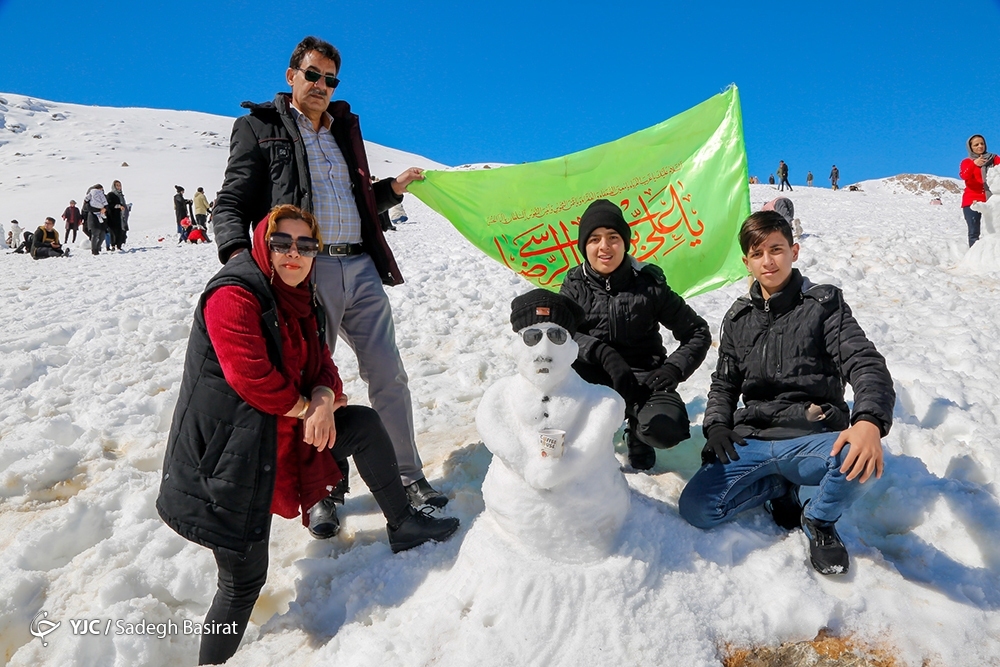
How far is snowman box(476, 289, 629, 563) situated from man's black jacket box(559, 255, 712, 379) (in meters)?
0.97

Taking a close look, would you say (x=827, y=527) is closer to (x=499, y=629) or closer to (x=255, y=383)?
(x=499, y=629)

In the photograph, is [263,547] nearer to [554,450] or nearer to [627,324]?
[554,450]

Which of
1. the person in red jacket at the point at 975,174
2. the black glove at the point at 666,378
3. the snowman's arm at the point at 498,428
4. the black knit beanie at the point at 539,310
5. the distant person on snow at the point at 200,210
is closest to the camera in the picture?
the snowman's arm at the point at 498,428

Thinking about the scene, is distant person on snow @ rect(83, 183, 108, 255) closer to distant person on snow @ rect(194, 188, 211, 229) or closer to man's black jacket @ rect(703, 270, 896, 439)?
distant person on snow @ rect(194, 188, 211, 229)

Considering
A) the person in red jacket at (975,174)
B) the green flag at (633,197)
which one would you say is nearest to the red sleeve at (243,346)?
the green flag at (633,197)

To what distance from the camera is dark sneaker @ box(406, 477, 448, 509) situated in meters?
3.12

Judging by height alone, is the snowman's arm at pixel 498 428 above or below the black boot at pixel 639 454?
above

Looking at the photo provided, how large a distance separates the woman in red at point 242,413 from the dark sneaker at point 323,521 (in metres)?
0.47

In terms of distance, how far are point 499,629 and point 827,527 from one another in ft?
4.98

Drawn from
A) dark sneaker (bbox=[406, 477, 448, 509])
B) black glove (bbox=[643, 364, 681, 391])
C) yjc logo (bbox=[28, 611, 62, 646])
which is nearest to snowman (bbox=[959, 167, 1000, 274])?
black glove (bbox=[643, 364, 681, 391])

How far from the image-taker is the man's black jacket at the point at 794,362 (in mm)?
2695

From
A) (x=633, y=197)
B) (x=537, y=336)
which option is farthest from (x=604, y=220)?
(x=633, y=197)

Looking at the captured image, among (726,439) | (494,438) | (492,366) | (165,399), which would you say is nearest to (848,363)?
(726,439)

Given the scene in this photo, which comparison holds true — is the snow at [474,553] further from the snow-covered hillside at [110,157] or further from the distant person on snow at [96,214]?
the snow-covered hillside at [110,157]
